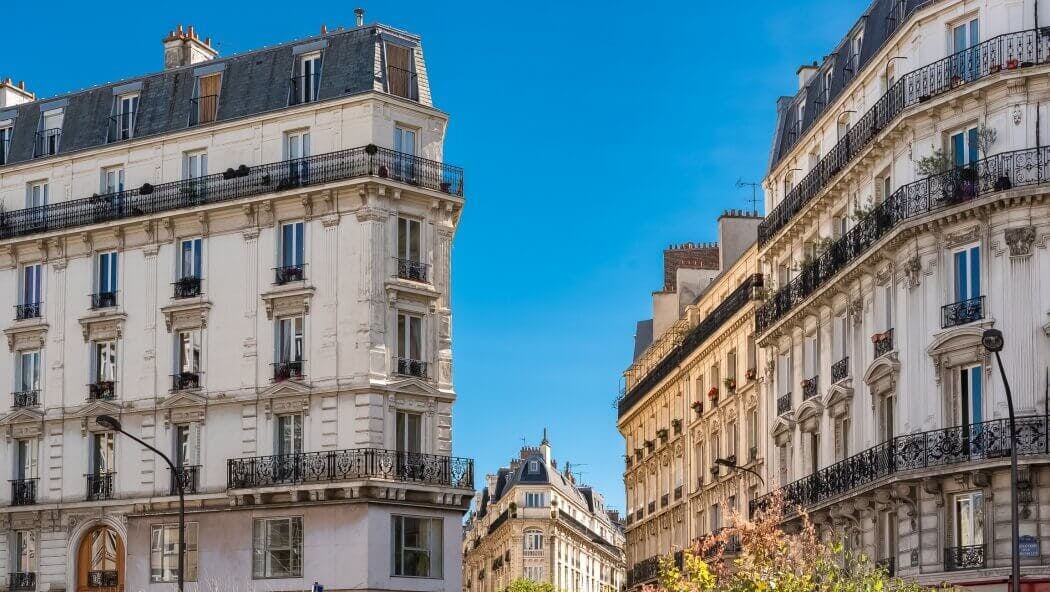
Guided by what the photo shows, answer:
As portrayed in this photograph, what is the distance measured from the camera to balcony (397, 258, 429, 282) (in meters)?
47.8

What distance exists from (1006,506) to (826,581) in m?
9.85

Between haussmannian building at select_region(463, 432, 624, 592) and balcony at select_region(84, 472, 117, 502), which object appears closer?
balcony at select_region(84, 472, 117, 502)

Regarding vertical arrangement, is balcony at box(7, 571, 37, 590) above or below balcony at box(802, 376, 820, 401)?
below

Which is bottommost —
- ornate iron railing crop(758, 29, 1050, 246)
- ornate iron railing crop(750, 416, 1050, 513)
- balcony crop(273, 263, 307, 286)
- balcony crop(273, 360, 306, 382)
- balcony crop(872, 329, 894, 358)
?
ornate iron railing crop(750, 416, 1050, 513)

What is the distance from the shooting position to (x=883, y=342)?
3991 centimetres

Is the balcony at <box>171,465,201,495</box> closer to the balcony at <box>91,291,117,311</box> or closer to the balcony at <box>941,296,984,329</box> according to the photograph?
the balcony at <box>91,291,117,311</box>

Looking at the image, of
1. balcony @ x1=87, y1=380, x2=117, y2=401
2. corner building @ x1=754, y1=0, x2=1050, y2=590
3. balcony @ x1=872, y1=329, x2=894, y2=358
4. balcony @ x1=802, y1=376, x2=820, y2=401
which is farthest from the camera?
balcony @ x1=87, y1=380, x2=117, y2=401

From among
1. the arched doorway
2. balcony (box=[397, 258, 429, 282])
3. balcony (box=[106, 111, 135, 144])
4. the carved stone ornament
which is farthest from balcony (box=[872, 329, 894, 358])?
balcony (box=[106, 111, 135, 144])

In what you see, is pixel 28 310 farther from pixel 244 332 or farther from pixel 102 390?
pixel 244 332

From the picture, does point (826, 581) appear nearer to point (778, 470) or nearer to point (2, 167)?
point (778, 470)

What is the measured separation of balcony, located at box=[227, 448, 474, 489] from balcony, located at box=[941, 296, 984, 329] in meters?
15.2

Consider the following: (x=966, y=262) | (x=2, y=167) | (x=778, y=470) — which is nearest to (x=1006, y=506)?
(x=966, y=262)

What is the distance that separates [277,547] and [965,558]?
18549mm

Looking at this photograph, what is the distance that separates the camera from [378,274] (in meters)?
47.2
